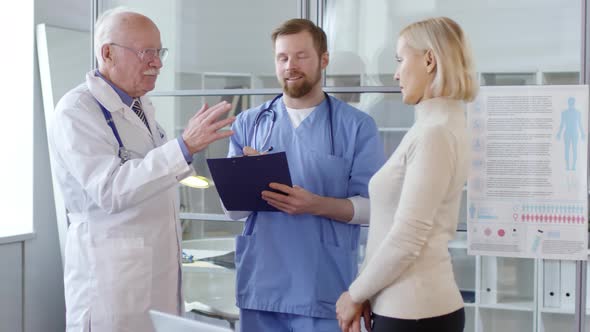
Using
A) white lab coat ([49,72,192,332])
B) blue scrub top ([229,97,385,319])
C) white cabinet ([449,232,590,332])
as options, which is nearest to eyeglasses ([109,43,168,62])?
white lab coat ([49,72,192,332])

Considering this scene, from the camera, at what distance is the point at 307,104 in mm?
2361

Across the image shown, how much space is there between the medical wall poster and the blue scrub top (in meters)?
0.54

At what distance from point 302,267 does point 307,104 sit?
1.83 feet

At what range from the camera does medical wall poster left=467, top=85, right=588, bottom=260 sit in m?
2.56

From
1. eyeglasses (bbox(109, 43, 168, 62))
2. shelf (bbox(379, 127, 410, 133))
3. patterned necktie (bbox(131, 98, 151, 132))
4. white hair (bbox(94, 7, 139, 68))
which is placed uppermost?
white hair (bbox(94, 7, 139, 68))

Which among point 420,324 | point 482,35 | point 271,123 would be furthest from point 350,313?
point 482,35

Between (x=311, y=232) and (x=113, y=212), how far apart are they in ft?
2.18

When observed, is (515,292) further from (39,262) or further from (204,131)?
(39,262)

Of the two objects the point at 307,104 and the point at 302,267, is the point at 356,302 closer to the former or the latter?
the point at 302,267

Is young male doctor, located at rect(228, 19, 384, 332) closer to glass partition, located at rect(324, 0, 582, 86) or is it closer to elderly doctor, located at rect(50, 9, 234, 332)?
elderly doctor, located at rect(50, 9, 234, 332)

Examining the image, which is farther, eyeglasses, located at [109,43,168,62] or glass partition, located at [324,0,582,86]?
glass partition, located at [324,0,582,86]

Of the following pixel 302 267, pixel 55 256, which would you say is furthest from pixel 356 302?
pixel 55 256

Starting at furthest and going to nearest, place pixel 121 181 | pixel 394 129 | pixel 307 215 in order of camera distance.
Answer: pixel 394 129
pixel 307 215
pixel 121 181

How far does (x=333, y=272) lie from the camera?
229 centimetres
